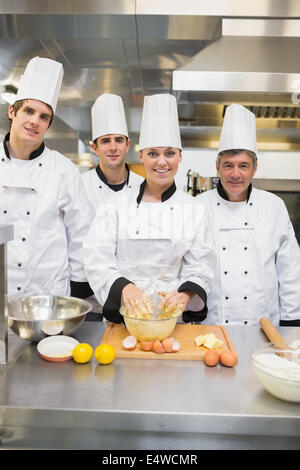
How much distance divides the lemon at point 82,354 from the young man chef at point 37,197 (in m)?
0.88

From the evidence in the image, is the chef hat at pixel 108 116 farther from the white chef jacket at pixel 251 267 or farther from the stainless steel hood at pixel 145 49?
the white chef jacket at pixel 251 267

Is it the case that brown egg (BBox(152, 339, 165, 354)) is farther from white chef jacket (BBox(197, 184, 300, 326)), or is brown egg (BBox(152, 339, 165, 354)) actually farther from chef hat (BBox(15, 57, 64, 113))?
chef hat (BBox(15, 57, 64, 113))

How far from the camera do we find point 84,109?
245 centimetres

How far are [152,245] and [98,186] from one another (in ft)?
1.92

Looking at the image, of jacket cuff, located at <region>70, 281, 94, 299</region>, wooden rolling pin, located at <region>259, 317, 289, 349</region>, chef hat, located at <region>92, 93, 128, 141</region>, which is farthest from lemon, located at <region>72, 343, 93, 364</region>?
chef hat, located at <region>92, 93, 128, 141</region>

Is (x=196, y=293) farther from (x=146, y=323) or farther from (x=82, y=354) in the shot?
(x=82, y=354)

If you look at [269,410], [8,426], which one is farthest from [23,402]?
[269,410]

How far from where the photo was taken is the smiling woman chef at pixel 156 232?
156cm

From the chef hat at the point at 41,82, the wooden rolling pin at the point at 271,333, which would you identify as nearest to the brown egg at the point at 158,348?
the wooden rolling pin at the point at 271,333

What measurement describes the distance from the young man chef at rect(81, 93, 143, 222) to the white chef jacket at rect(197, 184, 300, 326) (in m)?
0.48

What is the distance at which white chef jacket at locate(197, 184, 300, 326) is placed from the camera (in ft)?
6.26

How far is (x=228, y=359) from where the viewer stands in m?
1.07
